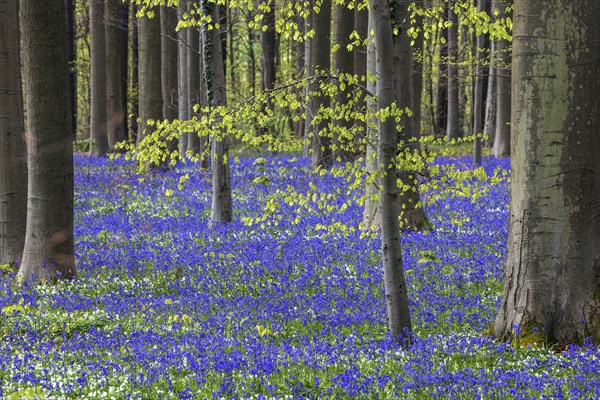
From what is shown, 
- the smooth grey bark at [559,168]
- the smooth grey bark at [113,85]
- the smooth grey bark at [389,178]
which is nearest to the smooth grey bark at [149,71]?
A: the smooth grey bark at [113,85]

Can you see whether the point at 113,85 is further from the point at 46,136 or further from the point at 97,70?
the point at 46,136

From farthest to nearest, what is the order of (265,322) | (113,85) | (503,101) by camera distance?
1. (113,85)
2. (503,101)
3. (265,322)

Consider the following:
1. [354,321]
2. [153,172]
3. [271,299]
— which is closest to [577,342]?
[354,321]

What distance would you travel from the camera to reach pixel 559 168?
6.47 meters

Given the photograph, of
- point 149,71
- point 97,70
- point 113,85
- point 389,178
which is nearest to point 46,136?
point 389,178

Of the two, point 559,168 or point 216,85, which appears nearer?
point 559,168

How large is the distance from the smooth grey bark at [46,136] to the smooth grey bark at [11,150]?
106 cm

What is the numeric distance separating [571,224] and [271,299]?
415 cm

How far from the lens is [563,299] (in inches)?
259

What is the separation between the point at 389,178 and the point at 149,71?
1736 centimetres

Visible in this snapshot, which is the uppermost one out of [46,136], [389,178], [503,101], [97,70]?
[97,70]

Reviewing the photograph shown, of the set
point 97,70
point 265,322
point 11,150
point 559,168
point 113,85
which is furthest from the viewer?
point 113,85

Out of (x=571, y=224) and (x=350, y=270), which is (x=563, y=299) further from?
(x=350, y=270)

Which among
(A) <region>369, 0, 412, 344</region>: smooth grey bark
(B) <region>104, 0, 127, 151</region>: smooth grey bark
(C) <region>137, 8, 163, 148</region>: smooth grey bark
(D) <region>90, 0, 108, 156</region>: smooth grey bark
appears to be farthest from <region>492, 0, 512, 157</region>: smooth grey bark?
(A) <region>369, 0, 412, 344</region>: smooth grey bark
